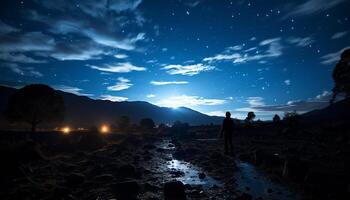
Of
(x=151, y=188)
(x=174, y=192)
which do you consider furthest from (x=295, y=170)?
(x=151, y=188)

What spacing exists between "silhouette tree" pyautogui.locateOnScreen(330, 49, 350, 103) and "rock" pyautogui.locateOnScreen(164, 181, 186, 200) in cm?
2828

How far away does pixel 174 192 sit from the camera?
8055 mm

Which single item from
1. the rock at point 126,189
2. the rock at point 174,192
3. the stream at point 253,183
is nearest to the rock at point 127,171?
the stream at point 253,183

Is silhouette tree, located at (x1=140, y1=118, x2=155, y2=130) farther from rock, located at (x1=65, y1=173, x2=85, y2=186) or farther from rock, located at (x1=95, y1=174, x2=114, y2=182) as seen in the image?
rock, located at (x1=65, y1=173, x2=85, y2=186)

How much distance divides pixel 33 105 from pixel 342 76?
1847 inches

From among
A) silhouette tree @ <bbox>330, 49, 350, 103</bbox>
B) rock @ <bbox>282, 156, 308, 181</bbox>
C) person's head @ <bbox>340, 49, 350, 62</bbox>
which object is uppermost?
person's head @ <bbox>340, 49, 350, 62</bbox>

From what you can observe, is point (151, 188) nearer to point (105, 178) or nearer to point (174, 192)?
point (174, 192)

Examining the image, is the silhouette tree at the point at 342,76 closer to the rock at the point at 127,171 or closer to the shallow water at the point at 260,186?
the shallow water at the point at 260,186

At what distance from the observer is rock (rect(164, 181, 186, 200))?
789cm

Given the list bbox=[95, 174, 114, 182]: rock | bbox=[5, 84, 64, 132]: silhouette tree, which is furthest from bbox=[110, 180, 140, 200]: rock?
bbox=[5, 84, 64, 132]: silhouette tree

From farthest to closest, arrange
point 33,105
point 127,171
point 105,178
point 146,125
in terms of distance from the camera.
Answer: point 146,125 < point 33,105 < point 127,171 < point 105,178

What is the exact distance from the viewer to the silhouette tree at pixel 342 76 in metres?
30.3

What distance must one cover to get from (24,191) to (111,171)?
449 centimetres

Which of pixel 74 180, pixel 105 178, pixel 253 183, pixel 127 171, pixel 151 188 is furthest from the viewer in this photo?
pixel 127 171
